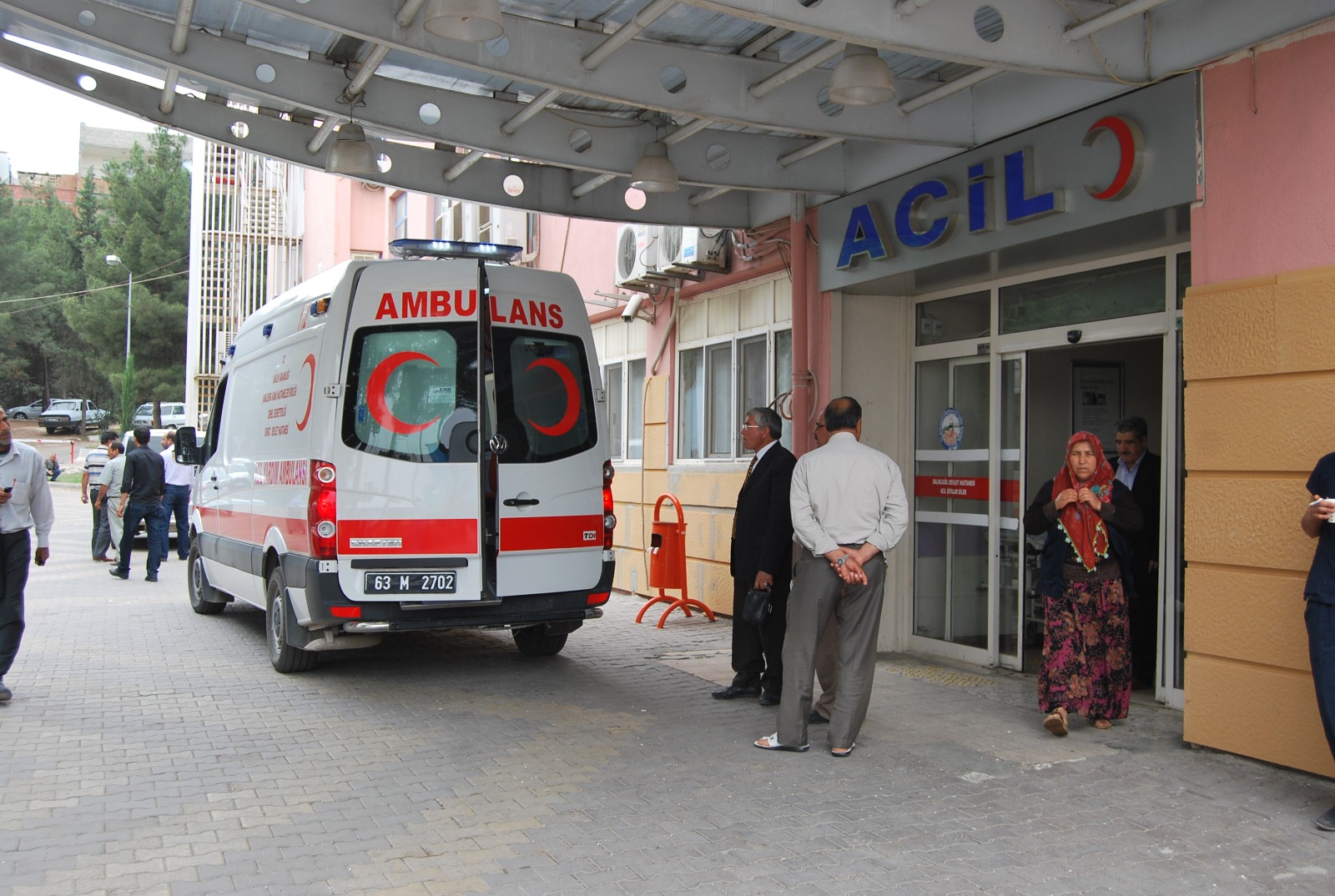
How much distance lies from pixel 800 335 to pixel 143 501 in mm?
Answer: 8925

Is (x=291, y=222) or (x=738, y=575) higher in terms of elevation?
(x=291, y=222)

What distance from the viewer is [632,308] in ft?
40.7

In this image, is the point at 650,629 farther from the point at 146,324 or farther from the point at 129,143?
the point at 129,143

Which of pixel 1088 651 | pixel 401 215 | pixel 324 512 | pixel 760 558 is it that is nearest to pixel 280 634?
pixel 324 512

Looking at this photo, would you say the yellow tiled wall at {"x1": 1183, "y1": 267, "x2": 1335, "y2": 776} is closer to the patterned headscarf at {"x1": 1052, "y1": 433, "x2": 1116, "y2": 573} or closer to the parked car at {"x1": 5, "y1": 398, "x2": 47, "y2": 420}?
the patterned headscarf at {"x1": 1052, "y1": 433, "x2": 1116, "y2": 573}

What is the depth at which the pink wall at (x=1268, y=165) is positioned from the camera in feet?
16.9

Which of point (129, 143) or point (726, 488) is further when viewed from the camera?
point (129, 143)

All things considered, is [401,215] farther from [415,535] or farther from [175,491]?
[415,535]

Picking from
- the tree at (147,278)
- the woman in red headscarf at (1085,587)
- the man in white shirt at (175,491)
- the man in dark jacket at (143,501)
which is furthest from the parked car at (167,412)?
the woman in red headscarf at (1085,587)

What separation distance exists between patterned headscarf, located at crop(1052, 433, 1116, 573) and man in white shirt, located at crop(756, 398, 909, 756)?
96 cm

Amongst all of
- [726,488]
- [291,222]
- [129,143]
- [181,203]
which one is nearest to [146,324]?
[181,203]

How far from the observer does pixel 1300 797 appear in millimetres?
5004

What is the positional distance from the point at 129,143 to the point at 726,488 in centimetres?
8642

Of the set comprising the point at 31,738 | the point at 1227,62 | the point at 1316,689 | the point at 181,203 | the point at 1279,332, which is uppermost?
the point at 181,203
